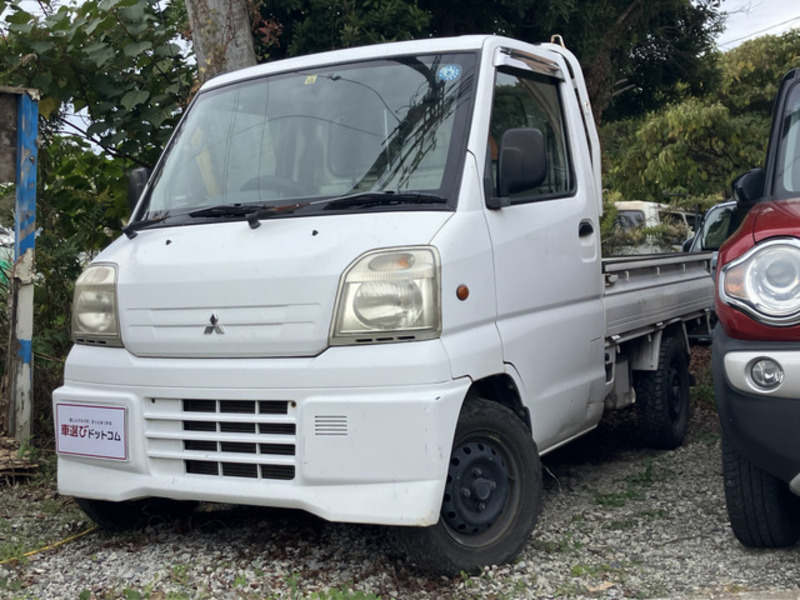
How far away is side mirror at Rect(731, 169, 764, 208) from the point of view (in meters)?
4.08

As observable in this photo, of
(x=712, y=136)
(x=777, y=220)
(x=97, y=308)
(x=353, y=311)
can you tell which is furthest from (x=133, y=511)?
(x=712, y=136)

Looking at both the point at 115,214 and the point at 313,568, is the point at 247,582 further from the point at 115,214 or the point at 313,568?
the point at 115,214

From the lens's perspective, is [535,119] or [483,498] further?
[535,119]

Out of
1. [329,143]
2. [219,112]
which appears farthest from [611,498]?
[219,112]

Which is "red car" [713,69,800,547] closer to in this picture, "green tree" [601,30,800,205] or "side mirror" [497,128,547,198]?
"side mirror" [497,128,547,198]

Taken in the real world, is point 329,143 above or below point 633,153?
below

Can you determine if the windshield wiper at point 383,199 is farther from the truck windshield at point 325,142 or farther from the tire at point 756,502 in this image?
the tire at point 756,502

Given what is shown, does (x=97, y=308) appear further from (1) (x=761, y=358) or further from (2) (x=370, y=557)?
(1) (x=761, y=358)

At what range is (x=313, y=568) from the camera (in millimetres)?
3830

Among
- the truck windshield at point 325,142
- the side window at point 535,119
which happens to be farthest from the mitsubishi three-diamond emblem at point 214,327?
the side window at point 535,119

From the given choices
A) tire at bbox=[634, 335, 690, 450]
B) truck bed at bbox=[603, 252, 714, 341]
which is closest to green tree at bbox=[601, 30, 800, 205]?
truck bed at bbox=[603, 252, 714, 341]

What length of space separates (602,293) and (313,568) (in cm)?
209

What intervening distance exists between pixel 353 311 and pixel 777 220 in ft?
5.18

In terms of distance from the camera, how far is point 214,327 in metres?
3.67
